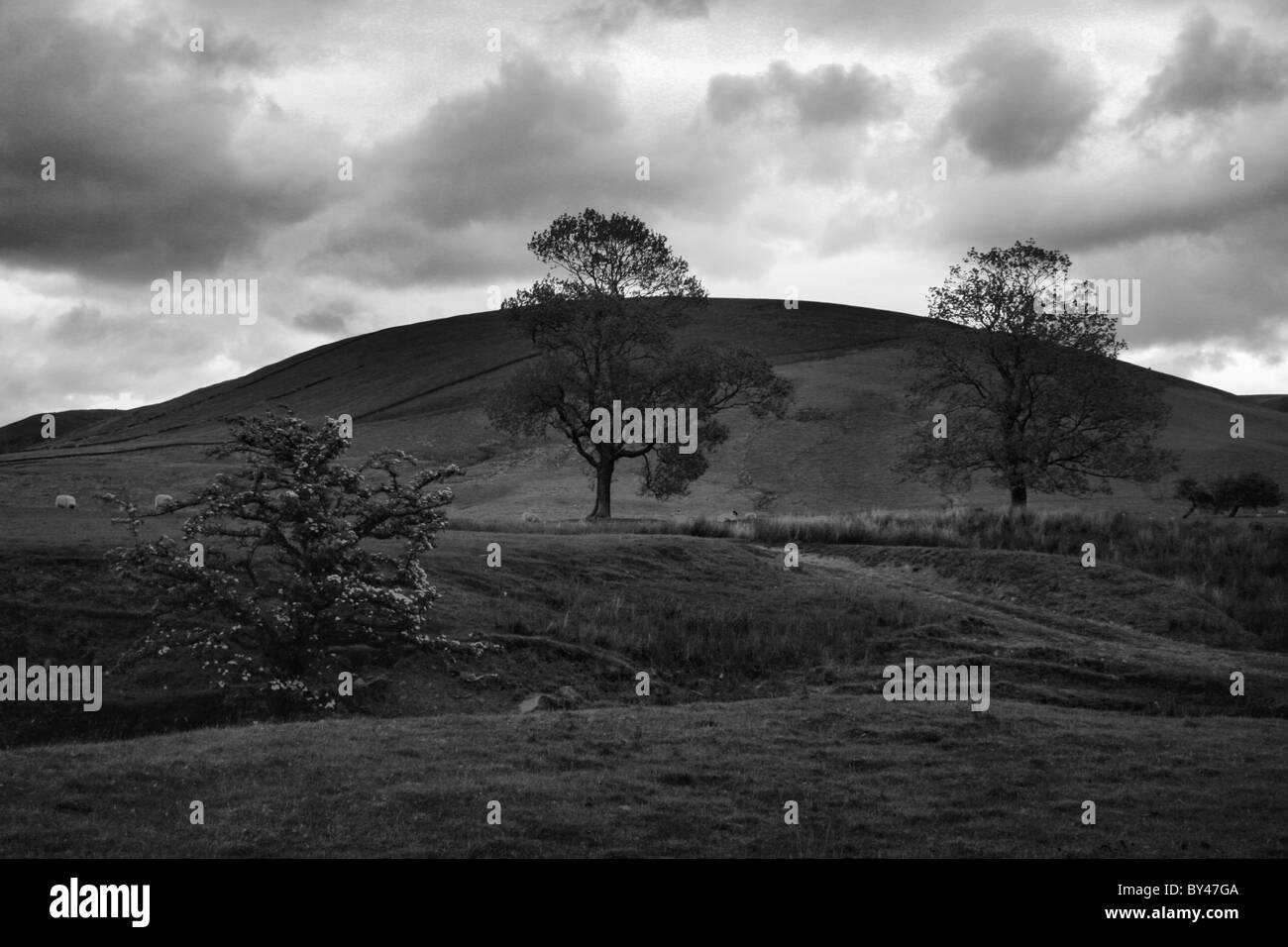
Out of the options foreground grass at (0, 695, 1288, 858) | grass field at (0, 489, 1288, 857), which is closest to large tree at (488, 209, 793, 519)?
grass field at (0, 489, 1288, 857)

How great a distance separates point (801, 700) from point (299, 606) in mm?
9960

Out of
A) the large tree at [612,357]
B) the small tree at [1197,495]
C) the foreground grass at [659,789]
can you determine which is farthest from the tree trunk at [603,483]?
the foreground grass at [659,789]

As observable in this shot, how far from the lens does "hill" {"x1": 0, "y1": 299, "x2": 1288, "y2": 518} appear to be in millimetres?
82438

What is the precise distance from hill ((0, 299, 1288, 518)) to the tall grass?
2208 centimetres

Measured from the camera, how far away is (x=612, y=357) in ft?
196

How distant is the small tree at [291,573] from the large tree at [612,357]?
33.1m

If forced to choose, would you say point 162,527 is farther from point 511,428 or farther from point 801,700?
point 511,428

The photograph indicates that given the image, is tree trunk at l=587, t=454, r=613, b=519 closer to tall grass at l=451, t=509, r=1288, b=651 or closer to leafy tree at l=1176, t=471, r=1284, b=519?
tall grass at l=451, t=509, r=1288, b=651

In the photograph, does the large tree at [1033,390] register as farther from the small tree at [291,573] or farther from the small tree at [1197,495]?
the small tree at [291,573]

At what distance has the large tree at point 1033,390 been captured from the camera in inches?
2362

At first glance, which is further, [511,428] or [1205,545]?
[511,428]

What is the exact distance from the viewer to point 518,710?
20422 mm

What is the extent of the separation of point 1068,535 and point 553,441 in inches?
2652
